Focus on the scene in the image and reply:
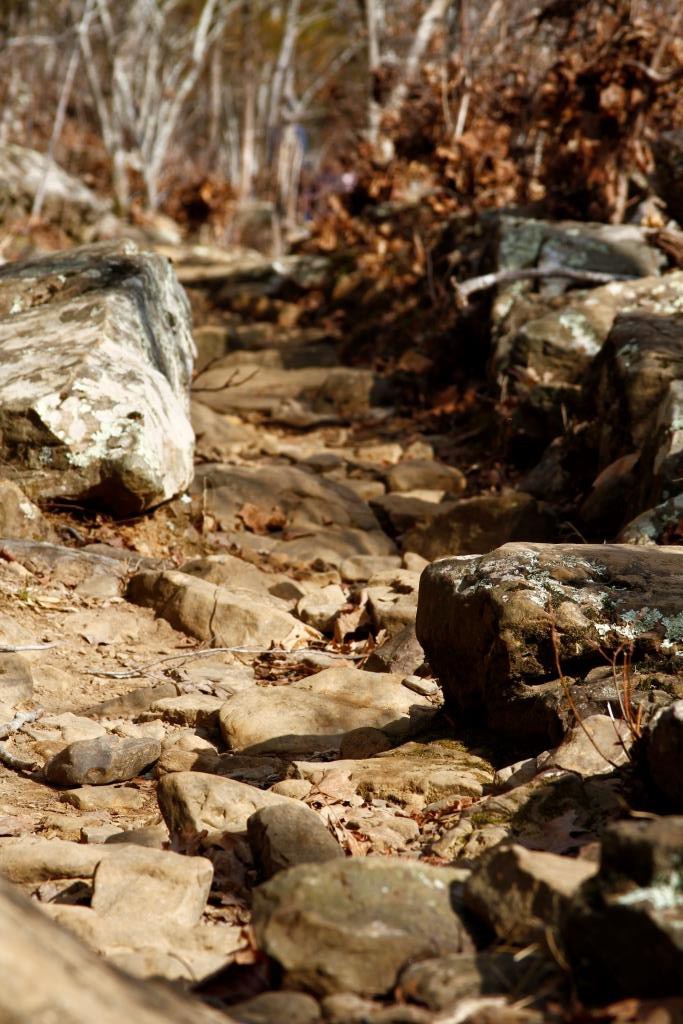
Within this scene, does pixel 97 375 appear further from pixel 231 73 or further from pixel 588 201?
pixel 231 73

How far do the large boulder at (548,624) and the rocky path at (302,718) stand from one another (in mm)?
10

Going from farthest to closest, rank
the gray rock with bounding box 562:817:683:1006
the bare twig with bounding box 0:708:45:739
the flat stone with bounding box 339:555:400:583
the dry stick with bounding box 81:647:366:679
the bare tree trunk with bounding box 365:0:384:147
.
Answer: the bare tree trunk with bounding box 365:0:384:147, the flat stone with bounding box 339:555:400:583, the dry stick with bounding box 81:647:366:679, the bare twig with bounding box 0:708:45:739, the gray rock with bounding box 562:817:683:1006

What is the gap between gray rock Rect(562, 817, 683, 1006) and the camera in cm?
171

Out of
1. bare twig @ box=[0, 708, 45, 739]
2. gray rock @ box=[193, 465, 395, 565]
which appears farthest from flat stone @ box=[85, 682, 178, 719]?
gray rock @ box=[193, 465, 395, 565]

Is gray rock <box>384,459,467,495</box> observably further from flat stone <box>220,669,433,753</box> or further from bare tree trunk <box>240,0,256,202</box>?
bare tree trunk <box>240,0,256,202</box>

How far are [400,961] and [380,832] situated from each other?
1.01 meters

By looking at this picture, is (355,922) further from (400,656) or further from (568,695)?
(400,656)

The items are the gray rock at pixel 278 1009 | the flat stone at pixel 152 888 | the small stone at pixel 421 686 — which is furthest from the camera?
the small stone at pixel 421 686

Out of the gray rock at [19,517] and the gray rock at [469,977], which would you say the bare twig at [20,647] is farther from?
the gray rock at [469,977]

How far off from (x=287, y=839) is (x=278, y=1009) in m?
0.80

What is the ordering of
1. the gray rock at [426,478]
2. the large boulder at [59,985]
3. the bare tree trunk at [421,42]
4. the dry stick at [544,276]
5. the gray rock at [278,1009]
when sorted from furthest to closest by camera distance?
1. the bare tree trunk at [421,42]
2. the dry stick at [544,276]
3. the gray rock at [426,478]
4. the gray rock at [278,1009]
5. the large boulder at [59,985]

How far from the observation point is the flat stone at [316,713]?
150 inches

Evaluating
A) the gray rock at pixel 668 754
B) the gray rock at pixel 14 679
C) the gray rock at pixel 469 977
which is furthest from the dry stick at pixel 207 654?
the gray rock at pixel 469 977

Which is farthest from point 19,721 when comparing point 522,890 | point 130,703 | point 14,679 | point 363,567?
point 363,567
